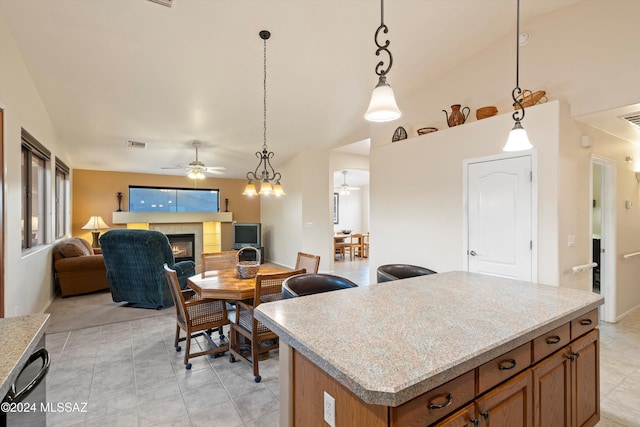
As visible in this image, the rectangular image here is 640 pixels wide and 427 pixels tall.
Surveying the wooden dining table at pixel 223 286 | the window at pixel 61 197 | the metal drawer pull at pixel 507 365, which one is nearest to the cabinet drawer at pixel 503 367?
the metal drawer pull at pixel 507 365

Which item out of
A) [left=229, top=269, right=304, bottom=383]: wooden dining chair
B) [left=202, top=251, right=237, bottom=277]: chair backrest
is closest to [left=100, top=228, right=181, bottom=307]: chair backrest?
[left=202, top=251, right=237, bottom=277]: chair backrest

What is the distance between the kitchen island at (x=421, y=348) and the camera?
3.07 ft

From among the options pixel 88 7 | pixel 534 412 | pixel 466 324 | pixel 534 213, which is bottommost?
pixel 534 412

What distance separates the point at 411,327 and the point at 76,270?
5.56 metres

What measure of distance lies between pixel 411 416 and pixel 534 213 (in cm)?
Result: 305

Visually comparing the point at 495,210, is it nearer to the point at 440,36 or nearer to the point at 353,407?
the point at 440,36

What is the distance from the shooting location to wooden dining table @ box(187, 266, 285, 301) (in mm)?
2625

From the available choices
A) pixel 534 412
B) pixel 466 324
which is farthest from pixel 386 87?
pixel 534 412

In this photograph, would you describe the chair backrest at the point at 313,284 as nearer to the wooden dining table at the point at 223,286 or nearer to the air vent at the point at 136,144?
the wooden dining table at the point at 223,286

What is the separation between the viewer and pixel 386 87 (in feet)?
5.49

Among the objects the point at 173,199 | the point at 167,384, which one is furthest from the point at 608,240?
the point at 173,199

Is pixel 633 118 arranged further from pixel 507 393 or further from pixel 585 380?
pixel 507 393

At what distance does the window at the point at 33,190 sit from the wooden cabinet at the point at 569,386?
15.5 ft

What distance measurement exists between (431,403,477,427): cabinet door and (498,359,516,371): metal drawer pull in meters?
0.21
